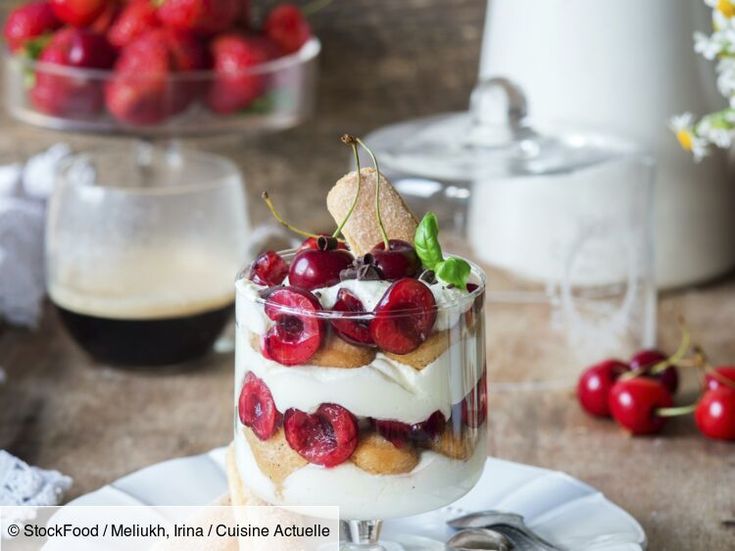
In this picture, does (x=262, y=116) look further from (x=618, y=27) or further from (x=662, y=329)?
(x=662, y=329)

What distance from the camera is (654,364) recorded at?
124 centimetres

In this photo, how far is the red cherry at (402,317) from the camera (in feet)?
2.57

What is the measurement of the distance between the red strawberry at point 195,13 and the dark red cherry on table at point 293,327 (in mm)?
700

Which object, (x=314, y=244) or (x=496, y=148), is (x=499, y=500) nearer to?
(x=314, y=244)

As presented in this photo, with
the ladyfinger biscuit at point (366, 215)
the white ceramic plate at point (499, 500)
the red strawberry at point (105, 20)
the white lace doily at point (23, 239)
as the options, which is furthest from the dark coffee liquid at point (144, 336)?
the ladyfinger biscuit at point (366, 215)

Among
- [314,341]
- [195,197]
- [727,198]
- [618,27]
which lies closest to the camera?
[314,341]

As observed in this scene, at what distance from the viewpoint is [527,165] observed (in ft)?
4.27

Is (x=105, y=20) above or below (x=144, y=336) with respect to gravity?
above

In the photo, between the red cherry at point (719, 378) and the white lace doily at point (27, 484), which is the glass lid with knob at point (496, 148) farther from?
the white lace doily at point (27, 484)

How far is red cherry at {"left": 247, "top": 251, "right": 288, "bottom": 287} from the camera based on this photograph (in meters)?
0.86

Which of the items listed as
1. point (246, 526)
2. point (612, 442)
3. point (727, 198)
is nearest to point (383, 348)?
point (246, 526)

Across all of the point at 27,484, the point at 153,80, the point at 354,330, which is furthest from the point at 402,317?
the point at 153,80

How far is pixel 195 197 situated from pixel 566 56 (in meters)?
0.48

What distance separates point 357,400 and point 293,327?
0.21 ft
